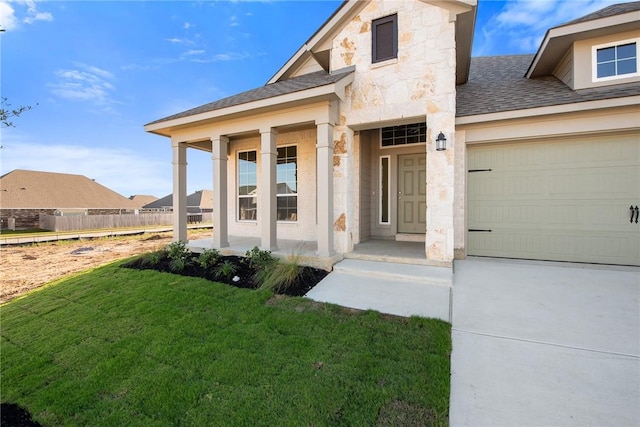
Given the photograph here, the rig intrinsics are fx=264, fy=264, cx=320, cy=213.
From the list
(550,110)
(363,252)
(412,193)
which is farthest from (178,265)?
(550,110)

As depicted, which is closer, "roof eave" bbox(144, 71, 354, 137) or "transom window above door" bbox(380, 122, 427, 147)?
"roof eave" bbox(144, 71, 354, 137)

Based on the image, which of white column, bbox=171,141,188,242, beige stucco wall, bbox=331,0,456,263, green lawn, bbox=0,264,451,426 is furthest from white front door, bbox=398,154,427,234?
white column, bbox=171,141,188,242

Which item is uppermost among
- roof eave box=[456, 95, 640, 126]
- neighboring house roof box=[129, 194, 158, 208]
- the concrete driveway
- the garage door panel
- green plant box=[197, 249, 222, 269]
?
neighboring house roof box=[129, 194, 158, 208]

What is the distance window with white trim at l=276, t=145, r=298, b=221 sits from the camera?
7430 millimetres

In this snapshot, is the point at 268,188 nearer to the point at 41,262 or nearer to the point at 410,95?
the point at 410,95

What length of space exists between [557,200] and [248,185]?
24.8 feet

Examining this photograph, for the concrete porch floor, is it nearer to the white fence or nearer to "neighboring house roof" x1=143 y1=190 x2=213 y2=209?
the white fence

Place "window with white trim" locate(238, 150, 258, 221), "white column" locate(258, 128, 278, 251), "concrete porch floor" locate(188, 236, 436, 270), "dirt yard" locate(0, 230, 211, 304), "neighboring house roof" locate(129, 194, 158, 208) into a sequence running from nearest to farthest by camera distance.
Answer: "concrete porch floor" locate(188, 236, 436, 270), "white column" locate(258, 128, 278, 251), "dirt yard" locate(0, 230, 211, 304), "window with white trim" locate(238, 150, 258, 221), "neighboring house roof" locate(129, 194, 158, 208)

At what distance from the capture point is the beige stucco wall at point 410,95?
486 centimetres

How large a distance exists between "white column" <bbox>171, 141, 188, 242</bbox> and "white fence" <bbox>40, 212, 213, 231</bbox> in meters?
17.8

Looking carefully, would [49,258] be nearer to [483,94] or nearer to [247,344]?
[247,344]

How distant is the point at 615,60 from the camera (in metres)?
5.16

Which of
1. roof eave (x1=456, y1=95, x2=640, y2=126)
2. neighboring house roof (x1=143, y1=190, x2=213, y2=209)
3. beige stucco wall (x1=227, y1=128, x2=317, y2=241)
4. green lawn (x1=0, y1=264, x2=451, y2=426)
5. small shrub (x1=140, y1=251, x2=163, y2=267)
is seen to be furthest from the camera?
neighboring house roof (x1=143, y1=190, x2=213, y2=209)

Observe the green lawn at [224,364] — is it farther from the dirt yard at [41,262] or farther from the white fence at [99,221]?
the white fence at [99,221]
